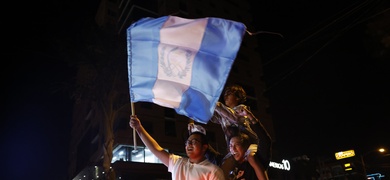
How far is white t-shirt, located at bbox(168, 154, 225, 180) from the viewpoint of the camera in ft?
11.4

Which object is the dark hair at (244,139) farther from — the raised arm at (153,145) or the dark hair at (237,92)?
the raised arm at (153,145)

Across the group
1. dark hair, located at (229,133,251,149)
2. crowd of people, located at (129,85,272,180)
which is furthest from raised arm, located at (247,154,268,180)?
dark hair, located at (229,133,251,149)

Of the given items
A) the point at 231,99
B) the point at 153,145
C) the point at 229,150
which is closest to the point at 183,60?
the point at 231,99

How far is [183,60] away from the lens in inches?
167

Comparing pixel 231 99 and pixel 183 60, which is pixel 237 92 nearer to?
pixel 231 99

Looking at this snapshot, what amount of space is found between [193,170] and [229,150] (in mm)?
1011

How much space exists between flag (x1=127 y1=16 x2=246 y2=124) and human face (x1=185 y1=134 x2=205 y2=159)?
0.32 meters

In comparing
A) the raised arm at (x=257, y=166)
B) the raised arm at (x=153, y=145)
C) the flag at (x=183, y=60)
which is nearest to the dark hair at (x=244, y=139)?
the raised arm at (x=257, y=166)

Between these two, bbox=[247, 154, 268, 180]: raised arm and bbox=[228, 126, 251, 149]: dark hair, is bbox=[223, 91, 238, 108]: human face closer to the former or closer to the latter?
bbox=[228, 126, 251, 149]: dark hair

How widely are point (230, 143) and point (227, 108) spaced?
19.1 inches

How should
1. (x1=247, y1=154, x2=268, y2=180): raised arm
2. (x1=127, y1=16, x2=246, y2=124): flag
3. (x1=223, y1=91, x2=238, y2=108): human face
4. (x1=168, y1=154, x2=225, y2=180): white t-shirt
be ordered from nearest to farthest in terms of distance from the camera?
1. (x1=168, y1=154, x2=225, y2=180): white t-shirt
2. (x1=127, y1=16, x2=246, y2=124): flag
3. (x1=247, y1=154, x2=268, y2=180): raised arm
4. (x1=223, y1=91, x2=238, y2=108): human face

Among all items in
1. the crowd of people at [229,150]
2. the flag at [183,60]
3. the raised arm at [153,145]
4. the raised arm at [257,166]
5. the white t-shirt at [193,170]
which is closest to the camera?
the white t-shirt at [193,170]

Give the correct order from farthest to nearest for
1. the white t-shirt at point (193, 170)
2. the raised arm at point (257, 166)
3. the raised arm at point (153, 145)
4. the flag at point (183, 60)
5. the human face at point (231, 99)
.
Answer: the human face at point (231, 99) < the raised arm at point (257, 166) < the flag at point (183, 60) < the raised arm at point (153, 145) < the white t-shirt at point (193, 170)

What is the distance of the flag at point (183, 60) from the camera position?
4.11 metres
